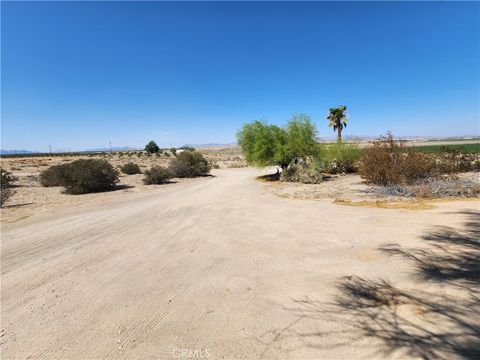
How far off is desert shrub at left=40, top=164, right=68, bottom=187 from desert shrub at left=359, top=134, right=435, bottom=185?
18732 millimetres

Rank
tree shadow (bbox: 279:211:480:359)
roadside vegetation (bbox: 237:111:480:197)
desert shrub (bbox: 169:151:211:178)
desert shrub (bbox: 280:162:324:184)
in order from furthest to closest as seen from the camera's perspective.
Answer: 1. desert shrub (bbox: 169:151:211:178)
2. desert shrub (bbox: 280:162:324:184)
3. roadside vegetation (bbox: 237:111:480:197)
4. tree shadow (bbox: 279:211:480:359)

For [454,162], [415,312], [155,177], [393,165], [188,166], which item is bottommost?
[415,312]

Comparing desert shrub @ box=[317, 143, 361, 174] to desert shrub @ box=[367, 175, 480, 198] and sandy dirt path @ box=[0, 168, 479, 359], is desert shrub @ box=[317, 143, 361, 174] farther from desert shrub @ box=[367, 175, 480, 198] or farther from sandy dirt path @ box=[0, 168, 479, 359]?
sandy dirt path @ box=[0, 168, 479, 359]

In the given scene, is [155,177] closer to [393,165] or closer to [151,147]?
[393,165]

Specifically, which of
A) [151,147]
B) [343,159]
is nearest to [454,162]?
[343,159]

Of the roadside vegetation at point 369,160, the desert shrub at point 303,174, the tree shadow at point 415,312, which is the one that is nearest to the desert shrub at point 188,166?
the roadside vegetation at point 369,160

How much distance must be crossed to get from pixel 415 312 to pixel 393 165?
40.4ft

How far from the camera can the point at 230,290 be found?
4.39m

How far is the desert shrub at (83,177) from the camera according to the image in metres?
16.4

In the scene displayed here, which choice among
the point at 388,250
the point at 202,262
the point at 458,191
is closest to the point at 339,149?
the point at 458,191

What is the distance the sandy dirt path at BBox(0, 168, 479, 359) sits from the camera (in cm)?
314

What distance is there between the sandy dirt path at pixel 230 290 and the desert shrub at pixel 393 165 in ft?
18.7

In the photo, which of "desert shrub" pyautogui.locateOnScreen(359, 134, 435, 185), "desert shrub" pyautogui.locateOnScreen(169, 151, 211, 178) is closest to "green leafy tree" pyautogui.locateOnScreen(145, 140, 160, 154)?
"desert shrub" pyautogui.locateOnScreen(169, 151, 211, 178)

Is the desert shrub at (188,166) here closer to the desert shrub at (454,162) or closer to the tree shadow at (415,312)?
the desert shrub at (454,162)
